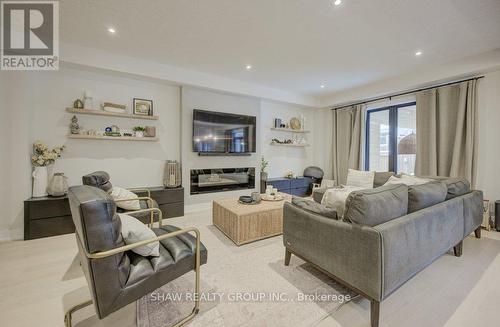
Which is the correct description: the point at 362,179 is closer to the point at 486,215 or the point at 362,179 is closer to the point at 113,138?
the point at 486,215

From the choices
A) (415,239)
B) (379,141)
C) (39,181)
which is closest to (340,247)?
(415,239)

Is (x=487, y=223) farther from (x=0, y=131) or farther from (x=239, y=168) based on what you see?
(x=0, y=131)

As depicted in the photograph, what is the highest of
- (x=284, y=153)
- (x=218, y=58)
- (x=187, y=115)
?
(x=218, y=58)

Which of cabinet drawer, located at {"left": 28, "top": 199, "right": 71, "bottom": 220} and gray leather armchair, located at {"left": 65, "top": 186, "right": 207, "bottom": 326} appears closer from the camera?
gray leather armchair, located at {"left": 65, "top": 186, "right": 207, "bottom": 326}

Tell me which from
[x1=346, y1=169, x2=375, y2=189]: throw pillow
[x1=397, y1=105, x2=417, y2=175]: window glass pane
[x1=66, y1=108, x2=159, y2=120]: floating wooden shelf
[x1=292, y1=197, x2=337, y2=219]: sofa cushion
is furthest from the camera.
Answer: [x1=397, y1=105, x2=417, y2=175]: window glass pane

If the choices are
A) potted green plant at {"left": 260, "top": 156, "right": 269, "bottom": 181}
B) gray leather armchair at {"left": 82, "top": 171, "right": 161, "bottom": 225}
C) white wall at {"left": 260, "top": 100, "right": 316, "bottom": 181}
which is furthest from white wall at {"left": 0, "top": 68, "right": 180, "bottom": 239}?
white wall at {"left": 260, "top": 100, "right": 316, "bottom": 181}

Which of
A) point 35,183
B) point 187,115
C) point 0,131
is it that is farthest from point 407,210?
point 0,131

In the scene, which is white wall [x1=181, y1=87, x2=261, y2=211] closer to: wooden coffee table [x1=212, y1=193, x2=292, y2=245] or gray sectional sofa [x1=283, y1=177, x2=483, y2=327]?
wooden coffee table [x1=212, y1=193, x2=292, y2=245]

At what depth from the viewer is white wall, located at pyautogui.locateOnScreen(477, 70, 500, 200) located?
3.22 m

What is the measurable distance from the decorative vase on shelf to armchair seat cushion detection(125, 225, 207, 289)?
249cm

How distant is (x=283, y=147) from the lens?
5.59 m

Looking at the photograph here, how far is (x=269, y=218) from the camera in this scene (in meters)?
2.82

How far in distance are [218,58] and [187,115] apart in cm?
124

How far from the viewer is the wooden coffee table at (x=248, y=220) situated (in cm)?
261
